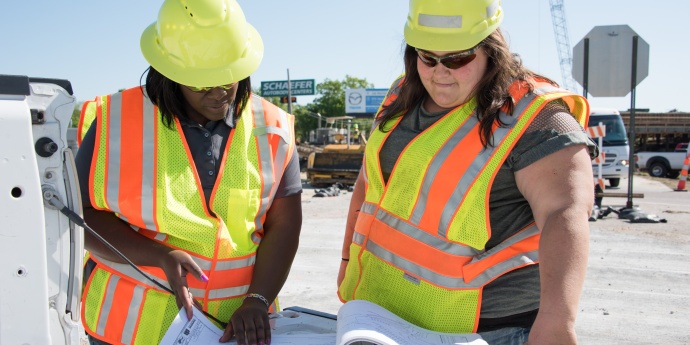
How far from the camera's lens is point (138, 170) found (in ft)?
7.22

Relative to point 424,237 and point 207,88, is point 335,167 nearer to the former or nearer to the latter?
point 207,88

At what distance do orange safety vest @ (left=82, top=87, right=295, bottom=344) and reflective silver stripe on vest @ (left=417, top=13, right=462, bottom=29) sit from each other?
0.79m

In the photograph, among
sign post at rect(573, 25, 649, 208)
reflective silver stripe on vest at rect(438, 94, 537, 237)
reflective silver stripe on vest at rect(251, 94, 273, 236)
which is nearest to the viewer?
reflective silver stripe on vest at rect(438, 94, 537, 237)

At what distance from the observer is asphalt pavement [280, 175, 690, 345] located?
4801 millimetres

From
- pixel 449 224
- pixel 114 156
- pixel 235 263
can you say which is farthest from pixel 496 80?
pixel 114 156

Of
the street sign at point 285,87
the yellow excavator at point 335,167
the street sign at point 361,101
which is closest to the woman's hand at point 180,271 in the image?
the yellow excavator at point 335,167

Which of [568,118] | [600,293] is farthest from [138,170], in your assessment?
[600,293]

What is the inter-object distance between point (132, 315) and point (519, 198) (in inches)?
54.8

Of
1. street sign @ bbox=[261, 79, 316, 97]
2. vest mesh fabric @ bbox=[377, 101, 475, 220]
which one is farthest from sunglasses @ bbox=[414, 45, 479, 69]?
street sign @ bbox=[261, 79, 316, 97]

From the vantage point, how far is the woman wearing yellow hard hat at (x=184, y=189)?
7.07 ft

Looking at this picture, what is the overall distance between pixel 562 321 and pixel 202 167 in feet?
4.35

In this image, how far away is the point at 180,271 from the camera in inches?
83.6

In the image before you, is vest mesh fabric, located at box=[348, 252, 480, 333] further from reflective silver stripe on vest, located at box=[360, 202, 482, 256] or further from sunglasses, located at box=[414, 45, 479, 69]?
sunglasses, located at box=[414, 45, 479, 69]

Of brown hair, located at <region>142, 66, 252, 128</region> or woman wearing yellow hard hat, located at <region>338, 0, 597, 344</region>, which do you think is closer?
woman wearing yellow hard hat, located at <region>338, 0, 597, 344</region>
